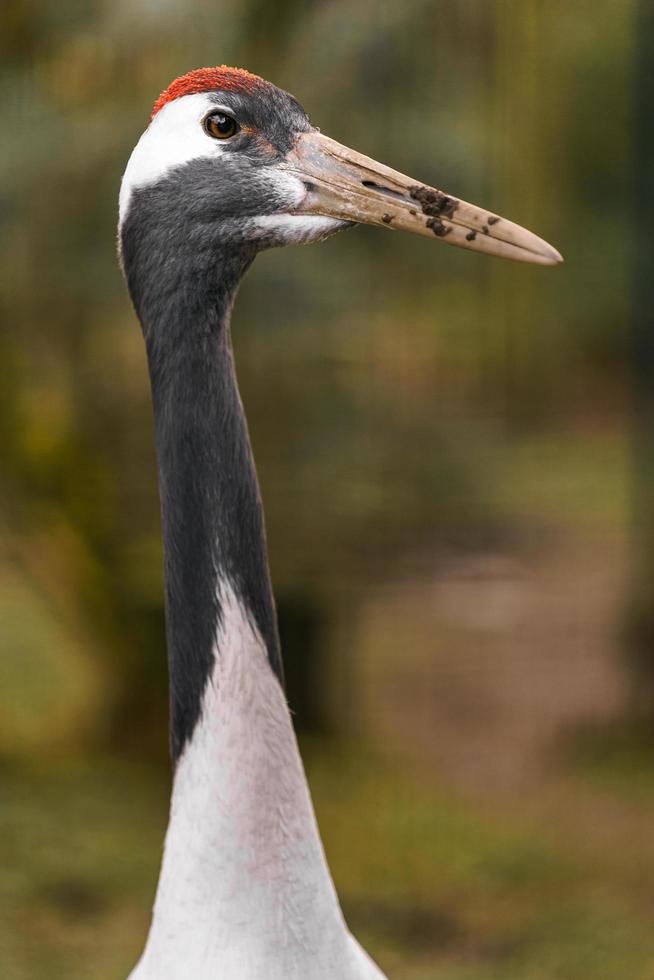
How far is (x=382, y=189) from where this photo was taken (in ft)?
5.73

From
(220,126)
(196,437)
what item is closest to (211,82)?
(220,126)

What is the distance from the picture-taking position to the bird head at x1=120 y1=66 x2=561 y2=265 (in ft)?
5.64

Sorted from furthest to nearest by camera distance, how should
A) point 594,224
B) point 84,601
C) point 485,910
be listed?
point 594,224 → point 84,601 → point 485,910

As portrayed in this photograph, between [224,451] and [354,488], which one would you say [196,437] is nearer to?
[224,451]

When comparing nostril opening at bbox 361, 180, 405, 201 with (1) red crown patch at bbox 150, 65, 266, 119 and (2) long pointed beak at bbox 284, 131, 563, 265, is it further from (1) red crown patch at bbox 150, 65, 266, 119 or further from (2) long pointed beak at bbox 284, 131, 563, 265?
(1) red crown patch at bbox 150, 65, 266, 119

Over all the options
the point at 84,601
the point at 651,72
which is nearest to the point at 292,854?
the point at 84,601

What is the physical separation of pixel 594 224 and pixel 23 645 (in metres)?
2.94

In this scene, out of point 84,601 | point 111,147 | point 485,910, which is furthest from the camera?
point 84,601

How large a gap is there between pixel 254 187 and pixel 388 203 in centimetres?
17

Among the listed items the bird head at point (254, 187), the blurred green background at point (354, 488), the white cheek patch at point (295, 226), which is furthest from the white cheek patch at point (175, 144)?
the blurred green background at point (354, 488)

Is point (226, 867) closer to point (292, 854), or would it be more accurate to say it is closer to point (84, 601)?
point (292, 854)

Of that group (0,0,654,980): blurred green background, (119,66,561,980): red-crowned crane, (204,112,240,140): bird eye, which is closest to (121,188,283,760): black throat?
(119,66,561,980): red-crowned crane

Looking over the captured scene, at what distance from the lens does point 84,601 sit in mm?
4680

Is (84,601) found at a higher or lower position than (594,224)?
lower
